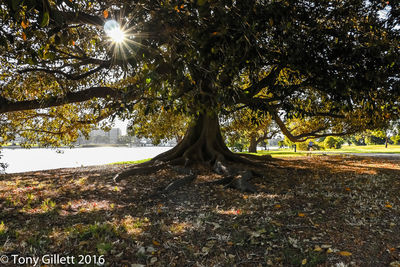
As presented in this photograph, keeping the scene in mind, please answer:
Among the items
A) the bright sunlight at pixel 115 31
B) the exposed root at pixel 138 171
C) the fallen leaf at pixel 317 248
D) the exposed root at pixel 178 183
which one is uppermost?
the bright sunlight at pixel 115 31

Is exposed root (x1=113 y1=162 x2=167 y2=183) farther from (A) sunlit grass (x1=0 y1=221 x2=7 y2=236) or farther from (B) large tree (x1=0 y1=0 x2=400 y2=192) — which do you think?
(A) sunlit grass (x1=0 y1=221 x2=7 y2=236)

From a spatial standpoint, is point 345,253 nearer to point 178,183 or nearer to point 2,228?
point 178,183

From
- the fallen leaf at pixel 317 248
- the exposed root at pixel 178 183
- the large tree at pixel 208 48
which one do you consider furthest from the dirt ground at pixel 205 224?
the large tree at pixel 208 48

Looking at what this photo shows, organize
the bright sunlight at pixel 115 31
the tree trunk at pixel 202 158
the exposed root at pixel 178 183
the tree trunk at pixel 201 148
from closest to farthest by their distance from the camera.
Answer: the bright sunlight at pixel 115 31 < the exposed root at pixel 178 183 < the tree trunk at pixel 202 158 < the tree trunk at pixel 201 148

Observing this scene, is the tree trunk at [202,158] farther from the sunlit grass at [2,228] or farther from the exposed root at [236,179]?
the sunlit grass at [2,228]

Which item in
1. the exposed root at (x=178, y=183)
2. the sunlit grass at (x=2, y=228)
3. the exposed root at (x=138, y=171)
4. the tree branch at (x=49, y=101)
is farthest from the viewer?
the exposed root at (x=138, y=171)

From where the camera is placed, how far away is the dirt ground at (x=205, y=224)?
369cm

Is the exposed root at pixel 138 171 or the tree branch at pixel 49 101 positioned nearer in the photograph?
the tree branch at pixel 49 101

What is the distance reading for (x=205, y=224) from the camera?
491 centimetres

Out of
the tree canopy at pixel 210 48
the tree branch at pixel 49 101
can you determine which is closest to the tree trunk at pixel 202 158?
the tree canopy at pixel 210 48

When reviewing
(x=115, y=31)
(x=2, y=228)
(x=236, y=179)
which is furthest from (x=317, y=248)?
(x=2, y=228)

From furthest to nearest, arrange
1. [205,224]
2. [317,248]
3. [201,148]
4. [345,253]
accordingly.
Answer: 1. [201,148]
2. [205,224]
3. [317,248]
4. [345,253]

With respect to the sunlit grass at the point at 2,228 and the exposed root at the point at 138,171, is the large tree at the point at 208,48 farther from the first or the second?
the sunlit grass at the point at 2,228

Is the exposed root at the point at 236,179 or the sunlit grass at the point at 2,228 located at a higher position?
the exposed root at the point at 236,179
